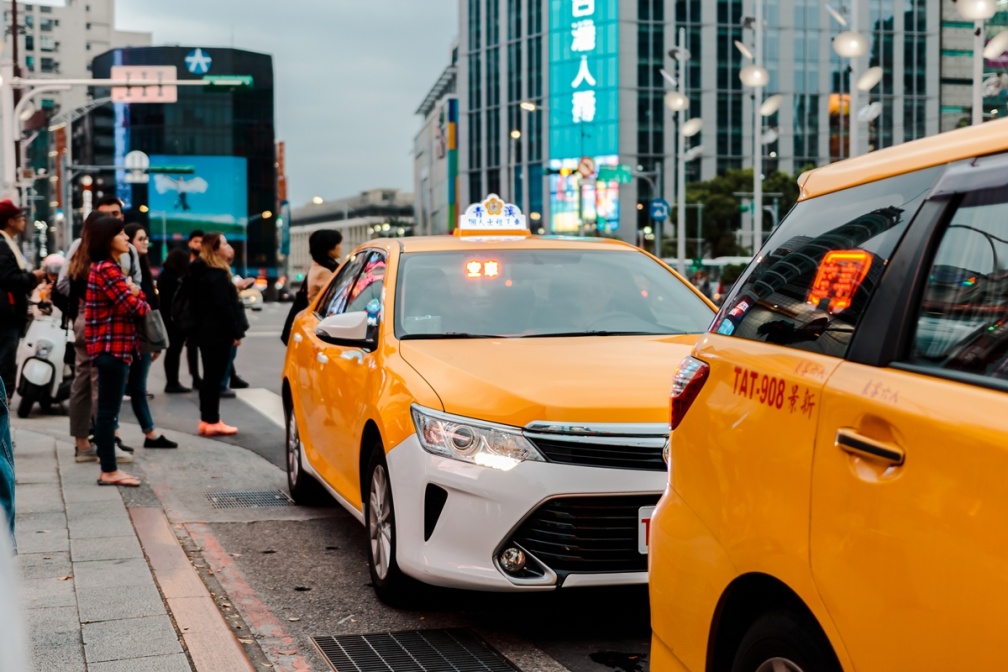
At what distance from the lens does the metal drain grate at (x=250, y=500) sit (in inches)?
315

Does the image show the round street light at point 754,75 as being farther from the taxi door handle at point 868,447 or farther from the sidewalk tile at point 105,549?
the taxi door handle at point 868,447

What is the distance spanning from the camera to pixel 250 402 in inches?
559

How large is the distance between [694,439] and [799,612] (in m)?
0.62

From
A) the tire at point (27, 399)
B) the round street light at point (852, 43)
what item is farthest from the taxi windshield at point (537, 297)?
the round street light at point (852, 43)

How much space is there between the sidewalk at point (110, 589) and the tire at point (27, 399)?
443cm

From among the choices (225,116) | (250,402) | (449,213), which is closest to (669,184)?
(449,213)

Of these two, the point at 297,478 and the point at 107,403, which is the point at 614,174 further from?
the point at 297,478

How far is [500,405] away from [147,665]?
1.62 m

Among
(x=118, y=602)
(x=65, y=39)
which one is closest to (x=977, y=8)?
(x=118, y=602)

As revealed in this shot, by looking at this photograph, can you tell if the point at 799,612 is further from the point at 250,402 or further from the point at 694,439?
the point at 250,402

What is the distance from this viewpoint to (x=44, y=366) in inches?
492

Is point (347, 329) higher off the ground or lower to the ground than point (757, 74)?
lower

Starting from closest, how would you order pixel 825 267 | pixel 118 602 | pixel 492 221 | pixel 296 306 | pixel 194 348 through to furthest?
pixel 825 267, pixel 118 602, pixel 492 221, pixel 296 306, pixel 194 348

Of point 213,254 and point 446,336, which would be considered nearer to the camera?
point 446,336
